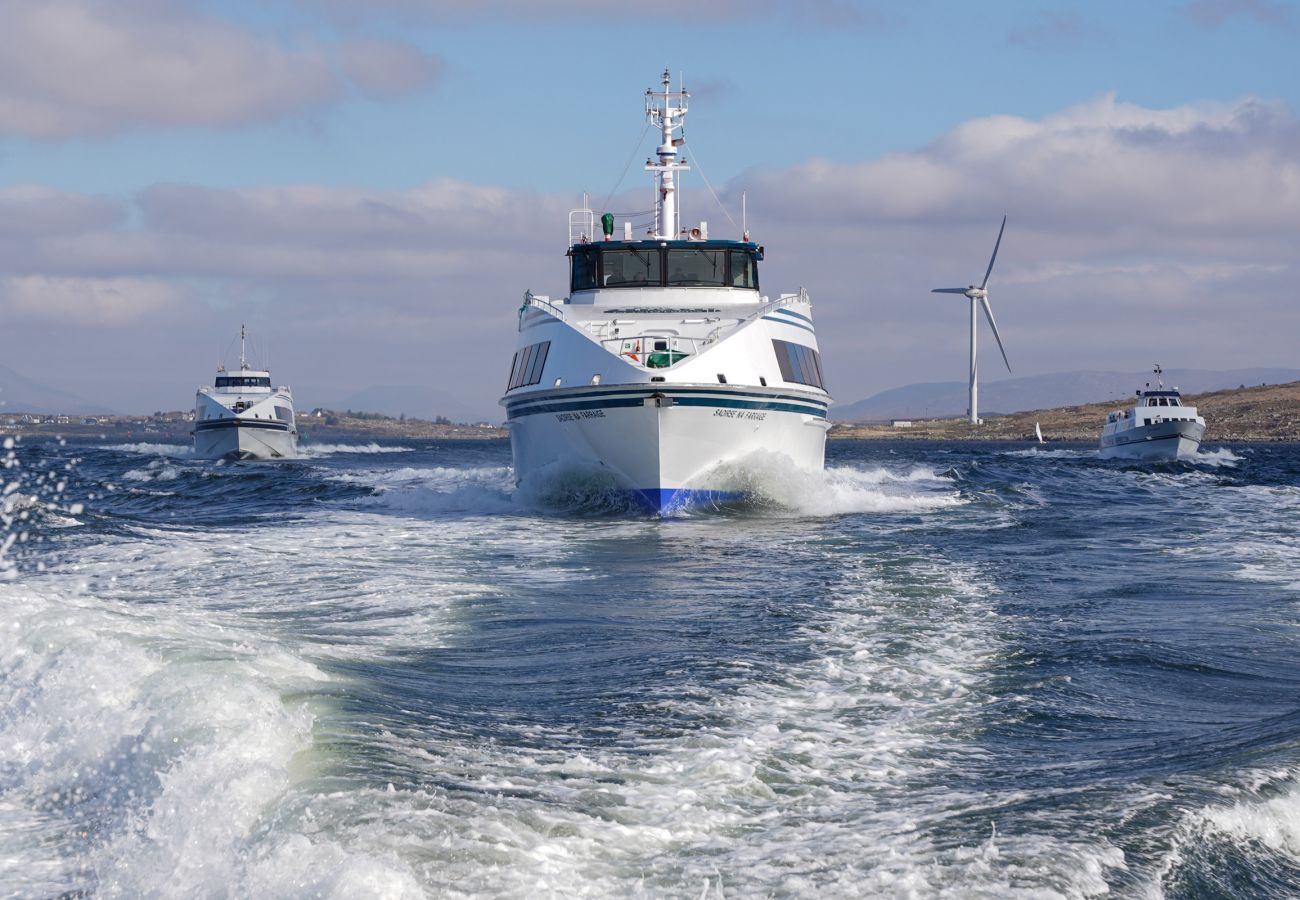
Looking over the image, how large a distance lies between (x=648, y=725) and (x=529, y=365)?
20.6 m

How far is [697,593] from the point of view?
15.5 meters

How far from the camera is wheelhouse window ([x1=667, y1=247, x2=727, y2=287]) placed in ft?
101

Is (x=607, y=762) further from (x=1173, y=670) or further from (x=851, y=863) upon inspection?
(x=1173, y=670)

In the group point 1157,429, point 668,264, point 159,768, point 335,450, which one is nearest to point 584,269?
point 668,264

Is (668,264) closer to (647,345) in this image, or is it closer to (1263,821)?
(647,345)

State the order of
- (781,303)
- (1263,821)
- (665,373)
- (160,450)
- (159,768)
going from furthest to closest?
(160,450) → (781,303) → (665,373) → (159,768) → (1263,821)

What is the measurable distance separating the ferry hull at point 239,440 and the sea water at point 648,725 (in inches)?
1990

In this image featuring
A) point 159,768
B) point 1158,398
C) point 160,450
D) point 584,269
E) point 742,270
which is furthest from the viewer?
point 160,450

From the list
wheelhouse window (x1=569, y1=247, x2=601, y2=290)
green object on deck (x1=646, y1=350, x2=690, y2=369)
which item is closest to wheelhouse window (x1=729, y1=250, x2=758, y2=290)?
wheelhouse window (x1=569, y1=247, x2=601, y2=290)

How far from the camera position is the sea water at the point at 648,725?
19.9 feet

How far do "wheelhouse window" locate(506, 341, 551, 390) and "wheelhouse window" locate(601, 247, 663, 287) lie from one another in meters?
2.82

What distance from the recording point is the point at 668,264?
3083cm

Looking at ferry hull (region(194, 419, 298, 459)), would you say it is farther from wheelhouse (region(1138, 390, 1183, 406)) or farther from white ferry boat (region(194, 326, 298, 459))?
wheelhouse (region(1138, 390, 1183, 406))

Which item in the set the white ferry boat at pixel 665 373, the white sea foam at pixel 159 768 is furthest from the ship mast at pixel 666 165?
the white sea foam at pixel 159 768
